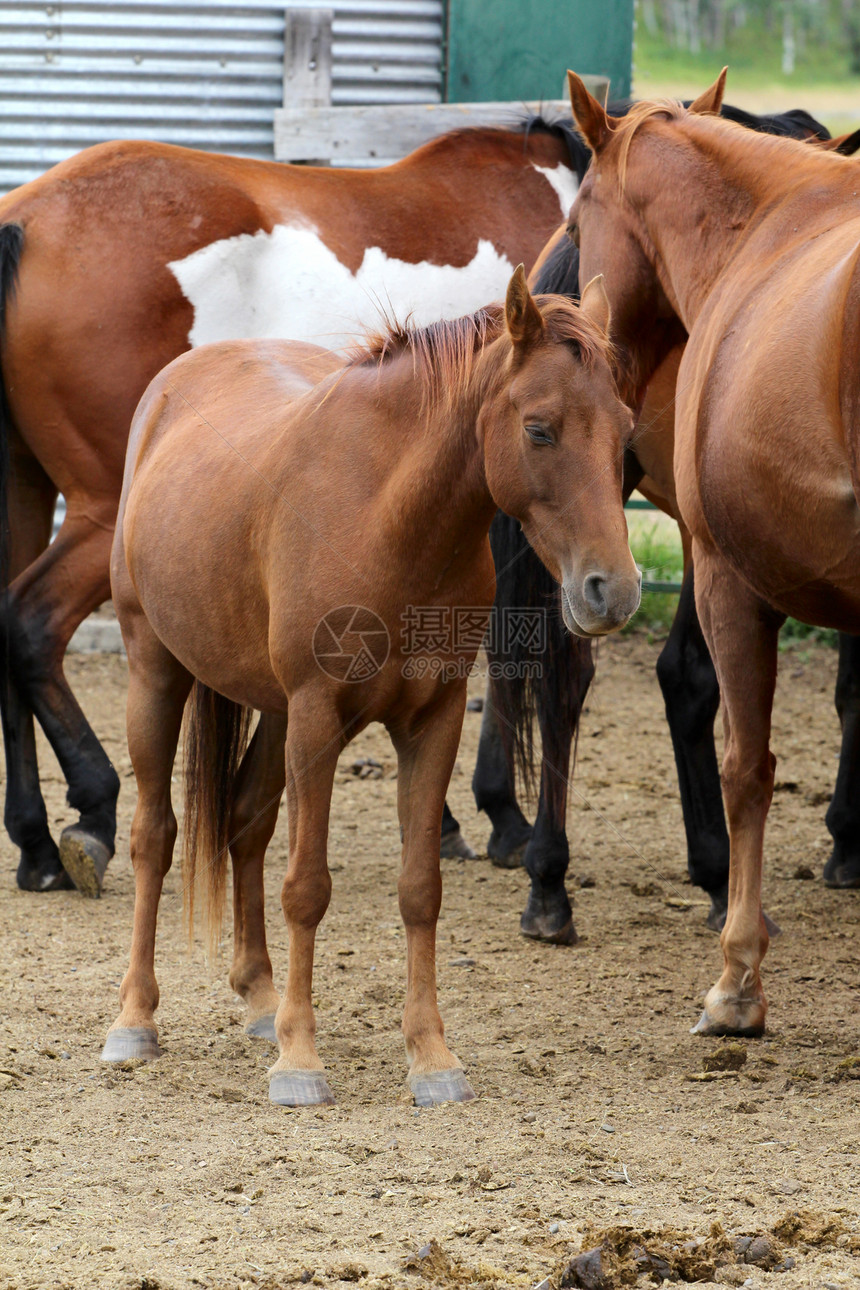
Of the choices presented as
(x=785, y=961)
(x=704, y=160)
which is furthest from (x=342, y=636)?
(x=785, y=961)

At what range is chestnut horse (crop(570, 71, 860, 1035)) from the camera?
257cm

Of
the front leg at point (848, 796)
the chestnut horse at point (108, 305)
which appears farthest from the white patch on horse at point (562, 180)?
the front leg at point (848, 796)

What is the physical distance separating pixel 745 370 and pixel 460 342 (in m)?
0.61

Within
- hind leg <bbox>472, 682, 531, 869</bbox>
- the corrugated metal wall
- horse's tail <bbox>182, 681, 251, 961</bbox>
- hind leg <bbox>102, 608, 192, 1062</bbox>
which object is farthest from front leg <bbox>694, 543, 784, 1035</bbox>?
the corrugated metal wall

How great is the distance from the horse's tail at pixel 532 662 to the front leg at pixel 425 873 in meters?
1.16

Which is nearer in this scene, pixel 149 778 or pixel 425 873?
pixel 425 873

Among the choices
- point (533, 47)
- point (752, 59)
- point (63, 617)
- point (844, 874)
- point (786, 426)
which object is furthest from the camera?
point (752, 59)

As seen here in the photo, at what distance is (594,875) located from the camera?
466cm

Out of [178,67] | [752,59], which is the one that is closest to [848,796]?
[178,67]

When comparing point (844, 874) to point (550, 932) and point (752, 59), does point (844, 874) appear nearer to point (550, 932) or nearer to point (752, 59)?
point (550, 932)

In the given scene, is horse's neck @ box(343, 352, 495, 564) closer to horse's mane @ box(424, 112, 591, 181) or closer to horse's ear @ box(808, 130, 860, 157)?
horse's ear @ box(808, 130, 860, 157)

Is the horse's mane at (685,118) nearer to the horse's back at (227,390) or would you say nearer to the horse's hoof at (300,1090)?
the horse's back at (227,390)

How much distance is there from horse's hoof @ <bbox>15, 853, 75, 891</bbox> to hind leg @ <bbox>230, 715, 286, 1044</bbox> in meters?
1.34

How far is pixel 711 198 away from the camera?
3264 millimetres
